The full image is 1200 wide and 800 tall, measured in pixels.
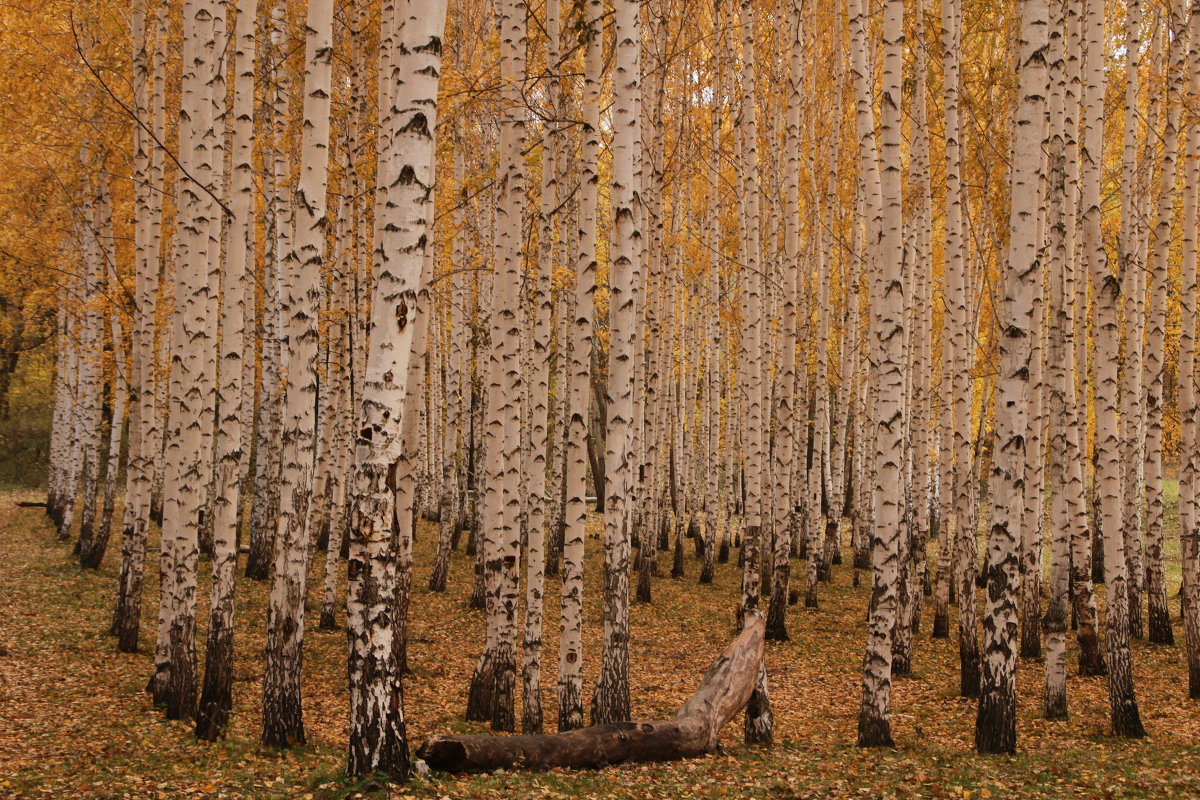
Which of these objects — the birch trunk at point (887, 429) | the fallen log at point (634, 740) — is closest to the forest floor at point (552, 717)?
the fallen log at point (634, 740)

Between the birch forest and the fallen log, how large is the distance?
0.11 feet

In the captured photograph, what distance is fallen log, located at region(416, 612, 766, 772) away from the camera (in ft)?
20.6

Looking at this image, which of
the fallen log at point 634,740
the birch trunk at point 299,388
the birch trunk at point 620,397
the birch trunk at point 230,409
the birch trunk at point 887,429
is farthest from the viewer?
the birch trunk at point 887,429

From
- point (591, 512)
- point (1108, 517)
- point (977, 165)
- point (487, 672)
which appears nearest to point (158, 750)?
point (487, 672)

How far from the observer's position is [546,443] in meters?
12.1

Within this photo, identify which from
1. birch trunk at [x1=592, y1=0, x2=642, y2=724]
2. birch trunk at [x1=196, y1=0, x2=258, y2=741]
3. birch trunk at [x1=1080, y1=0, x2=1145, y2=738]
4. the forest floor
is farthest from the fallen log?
birch trunk at [x1=1080, y1=0, x2=1145, y2=738]

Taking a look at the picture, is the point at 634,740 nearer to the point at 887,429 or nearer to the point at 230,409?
the point at 887,429

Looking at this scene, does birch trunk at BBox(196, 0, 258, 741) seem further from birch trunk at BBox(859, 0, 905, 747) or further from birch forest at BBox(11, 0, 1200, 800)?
birch trunk at BBox(859, 0, 905, 747)

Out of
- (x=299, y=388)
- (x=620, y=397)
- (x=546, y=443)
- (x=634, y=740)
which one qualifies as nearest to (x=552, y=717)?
(x=634, y=740)

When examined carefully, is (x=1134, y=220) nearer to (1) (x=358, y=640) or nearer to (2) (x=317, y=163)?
(2) (x=317, y=163)

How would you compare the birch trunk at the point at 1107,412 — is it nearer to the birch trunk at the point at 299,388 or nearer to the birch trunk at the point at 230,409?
the birch trunk at the point at 299,388

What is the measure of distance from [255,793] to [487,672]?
3015 millimetres

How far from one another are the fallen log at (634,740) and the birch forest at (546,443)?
3 centimetres

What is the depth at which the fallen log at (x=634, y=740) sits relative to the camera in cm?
628
